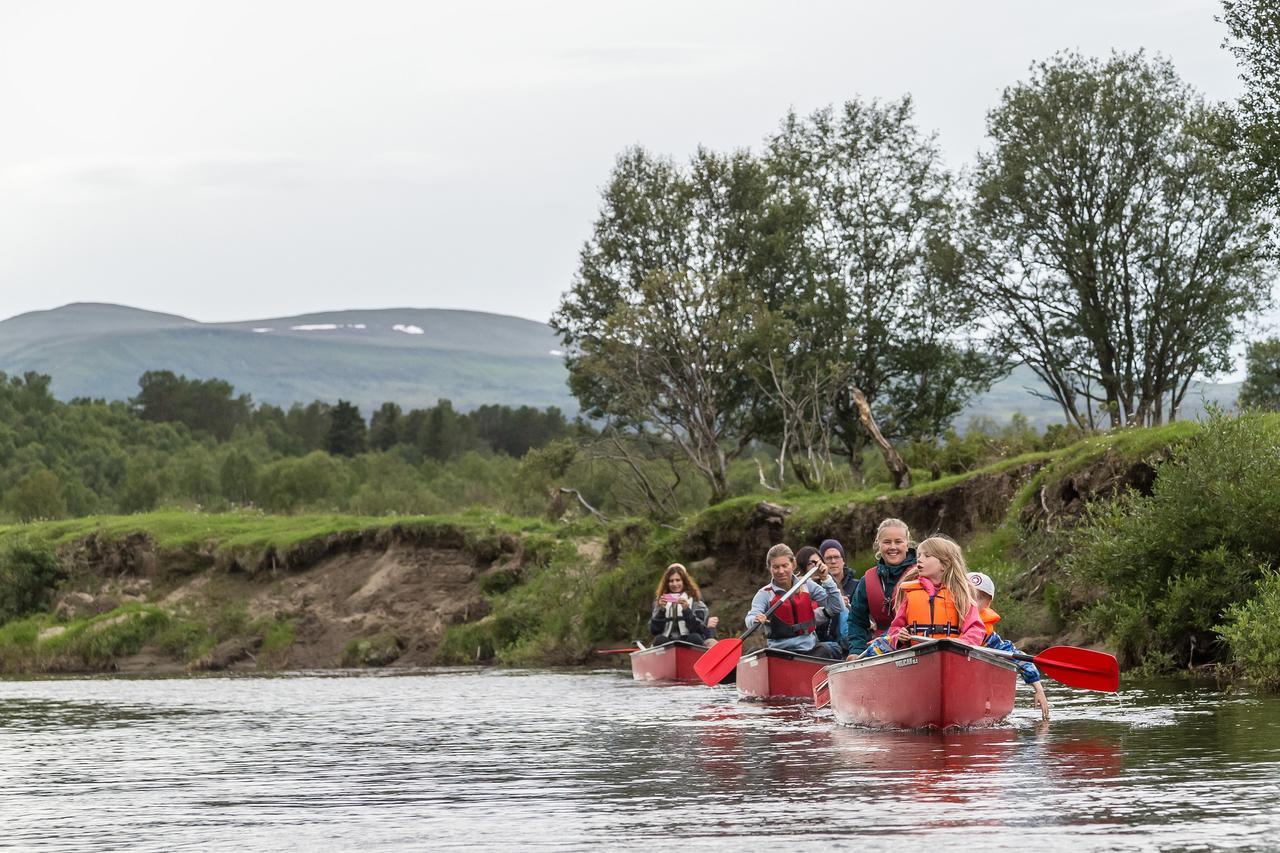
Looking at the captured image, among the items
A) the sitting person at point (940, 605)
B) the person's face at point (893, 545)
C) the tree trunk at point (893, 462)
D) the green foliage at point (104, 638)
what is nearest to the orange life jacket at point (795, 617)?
the person's face at point (893, 545)

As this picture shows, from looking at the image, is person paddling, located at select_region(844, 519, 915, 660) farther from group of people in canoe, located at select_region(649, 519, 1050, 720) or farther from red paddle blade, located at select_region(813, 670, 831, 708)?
red paddle blade, located at select_region(813, 670, 831, 708)

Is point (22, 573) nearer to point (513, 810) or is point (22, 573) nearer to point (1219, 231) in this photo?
point (1219, 231)

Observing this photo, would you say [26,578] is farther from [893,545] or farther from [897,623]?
[897,623]

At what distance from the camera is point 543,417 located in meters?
165

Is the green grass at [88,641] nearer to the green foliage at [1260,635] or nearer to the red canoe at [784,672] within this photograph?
the red canoe at [784,672]

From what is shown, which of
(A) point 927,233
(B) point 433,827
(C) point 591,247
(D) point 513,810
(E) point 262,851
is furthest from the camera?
(C) point 591,247

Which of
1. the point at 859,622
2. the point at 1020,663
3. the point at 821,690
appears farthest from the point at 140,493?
the point at 1020,663

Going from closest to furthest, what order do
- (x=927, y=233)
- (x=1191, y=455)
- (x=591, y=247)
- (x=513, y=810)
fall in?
1. (x=513, y=810)
2. (x=1191, y=455)
3. (x=927, y=233)
4. (x=591, y=247)

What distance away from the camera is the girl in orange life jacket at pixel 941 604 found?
16.5m

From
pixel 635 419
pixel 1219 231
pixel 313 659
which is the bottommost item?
pixel 313 659

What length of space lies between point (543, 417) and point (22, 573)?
108836mm

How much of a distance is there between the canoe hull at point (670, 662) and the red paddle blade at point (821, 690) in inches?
407

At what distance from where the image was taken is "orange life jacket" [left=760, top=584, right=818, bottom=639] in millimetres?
23328

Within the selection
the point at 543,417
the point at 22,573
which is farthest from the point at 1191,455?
the point at 543,417
